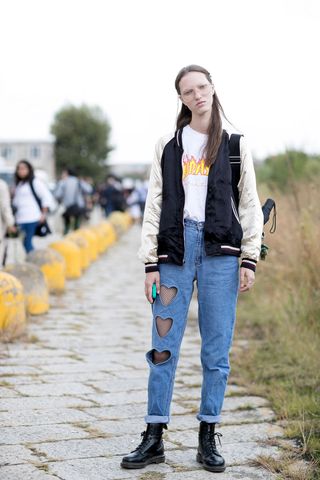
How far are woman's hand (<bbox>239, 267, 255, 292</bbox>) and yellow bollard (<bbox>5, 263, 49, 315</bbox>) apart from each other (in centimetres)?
525

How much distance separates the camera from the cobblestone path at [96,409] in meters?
4.53

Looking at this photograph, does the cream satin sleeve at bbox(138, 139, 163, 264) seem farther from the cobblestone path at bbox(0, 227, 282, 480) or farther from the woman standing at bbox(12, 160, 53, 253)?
the woman standing at bbox(12, 160, 53, 253)

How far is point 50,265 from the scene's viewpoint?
11.5 m

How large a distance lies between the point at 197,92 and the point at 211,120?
155 millimetres

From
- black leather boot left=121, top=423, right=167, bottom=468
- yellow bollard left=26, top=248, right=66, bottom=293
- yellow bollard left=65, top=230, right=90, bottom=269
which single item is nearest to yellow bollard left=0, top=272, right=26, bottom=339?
yellow bollard left=26, top=248, right=66, bottom=293

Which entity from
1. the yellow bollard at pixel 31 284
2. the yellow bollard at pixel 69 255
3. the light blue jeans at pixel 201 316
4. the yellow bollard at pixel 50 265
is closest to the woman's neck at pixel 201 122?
the light blue jeans at pixel 201 316

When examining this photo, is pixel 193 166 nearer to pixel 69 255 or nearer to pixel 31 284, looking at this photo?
pixel 31 284

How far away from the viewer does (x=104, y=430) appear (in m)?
5.24

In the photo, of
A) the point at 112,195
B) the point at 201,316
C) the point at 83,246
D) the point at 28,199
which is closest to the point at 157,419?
the point at 201,316

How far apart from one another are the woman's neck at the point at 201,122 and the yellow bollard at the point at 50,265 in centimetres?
713

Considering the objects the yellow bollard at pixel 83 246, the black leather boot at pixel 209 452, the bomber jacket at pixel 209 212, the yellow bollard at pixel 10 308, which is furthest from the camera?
the yellow bollard at pixel 83 246

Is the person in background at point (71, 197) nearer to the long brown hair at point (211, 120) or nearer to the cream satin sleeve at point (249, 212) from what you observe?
the long brown hair at point (211, 120)

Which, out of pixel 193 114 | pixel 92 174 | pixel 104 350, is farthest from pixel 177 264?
pixel 92 174

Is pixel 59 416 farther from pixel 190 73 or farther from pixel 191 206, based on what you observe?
pixel 190 73
